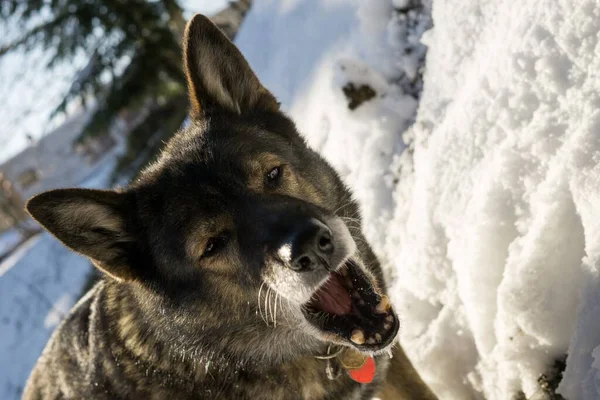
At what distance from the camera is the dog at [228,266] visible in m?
2.09

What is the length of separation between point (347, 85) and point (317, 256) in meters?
2.39

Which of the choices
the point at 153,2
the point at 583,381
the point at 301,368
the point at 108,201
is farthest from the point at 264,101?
the point at 153,2

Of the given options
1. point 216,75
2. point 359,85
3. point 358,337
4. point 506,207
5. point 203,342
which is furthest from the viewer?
point 359,85

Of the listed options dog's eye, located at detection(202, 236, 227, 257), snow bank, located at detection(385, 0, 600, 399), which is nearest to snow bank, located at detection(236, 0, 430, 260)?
snow bank, located at detection(385, 0, 600, 399)

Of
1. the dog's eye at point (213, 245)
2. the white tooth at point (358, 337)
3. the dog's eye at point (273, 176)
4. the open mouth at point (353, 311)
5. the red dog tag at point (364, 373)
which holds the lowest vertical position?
the red dog tag at point (364, 373)

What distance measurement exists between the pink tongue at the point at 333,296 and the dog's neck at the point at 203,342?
22 centimetres

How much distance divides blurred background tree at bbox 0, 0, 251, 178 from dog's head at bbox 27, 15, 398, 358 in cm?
864

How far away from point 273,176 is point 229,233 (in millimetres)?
373

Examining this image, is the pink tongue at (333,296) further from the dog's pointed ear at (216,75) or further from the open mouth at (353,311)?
the dog's pointed ear at (216,75)

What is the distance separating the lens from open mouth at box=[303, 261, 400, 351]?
2094mm

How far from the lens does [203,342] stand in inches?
92.4

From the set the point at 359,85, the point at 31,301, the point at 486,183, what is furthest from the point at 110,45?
the point at 486,183

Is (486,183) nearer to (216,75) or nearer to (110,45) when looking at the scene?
(216,75)

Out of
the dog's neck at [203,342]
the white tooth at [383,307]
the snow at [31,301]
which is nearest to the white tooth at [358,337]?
the white tooth at [383,307]
